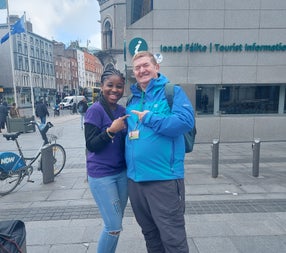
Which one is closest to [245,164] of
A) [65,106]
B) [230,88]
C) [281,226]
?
[281,226]

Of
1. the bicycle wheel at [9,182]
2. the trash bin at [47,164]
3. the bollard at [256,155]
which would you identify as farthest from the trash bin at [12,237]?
the bollard at [256,155]

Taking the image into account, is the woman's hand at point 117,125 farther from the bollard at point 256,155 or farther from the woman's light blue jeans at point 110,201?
the bollard at point 256,155

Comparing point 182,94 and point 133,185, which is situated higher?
point 182,94

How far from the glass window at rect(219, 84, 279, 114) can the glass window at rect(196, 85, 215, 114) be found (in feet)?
1.21

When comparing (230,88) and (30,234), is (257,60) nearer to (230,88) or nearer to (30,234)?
(230,88)

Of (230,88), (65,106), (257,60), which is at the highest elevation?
(257,60)

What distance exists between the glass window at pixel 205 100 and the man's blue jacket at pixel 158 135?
7556 millimetres

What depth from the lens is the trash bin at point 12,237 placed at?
1712 millimetres

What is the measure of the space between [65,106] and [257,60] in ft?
115

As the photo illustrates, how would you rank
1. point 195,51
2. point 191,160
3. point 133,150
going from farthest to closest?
point 195,51 < point 191,160 < point 133,150

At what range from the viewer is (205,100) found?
931cm

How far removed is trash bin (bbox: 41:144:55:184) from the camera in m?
5.12

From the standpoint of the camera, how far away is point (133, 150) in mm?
1938

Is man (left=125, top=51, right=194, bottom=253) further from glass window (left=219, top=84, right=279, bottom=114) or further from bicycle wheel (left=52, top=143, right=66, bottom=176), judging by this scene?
glass window (left=219, top=84, right=279, bottom=114)
